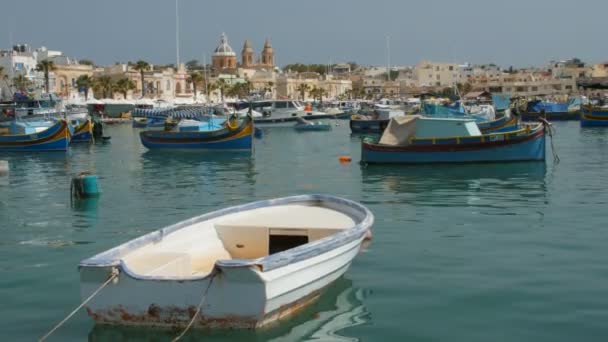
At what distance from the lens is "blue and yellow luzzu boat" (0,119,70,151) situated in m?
45.5

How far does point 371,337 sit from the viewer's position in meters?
9.55

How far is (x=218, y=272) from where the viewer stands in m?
8.74

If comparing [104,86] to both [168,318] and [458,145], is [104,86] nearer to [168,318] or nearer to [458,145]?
[458,145]

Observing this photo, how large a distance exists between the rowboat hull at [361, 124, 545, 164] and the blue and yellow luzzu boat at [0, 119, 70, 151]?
74.5 ft

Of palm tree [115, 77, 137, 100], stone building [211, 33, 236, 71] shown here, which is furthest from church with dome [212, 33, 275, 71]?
palm tree [115, 77, 137, 100]

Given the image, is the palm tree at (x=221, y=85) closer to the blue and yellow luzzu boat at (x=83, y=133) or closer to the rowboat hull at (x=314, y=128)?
the rowboat hull at (x=314, y=128)

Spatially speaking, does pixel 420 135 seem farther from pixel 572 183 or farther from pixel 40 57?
pixel 40 57

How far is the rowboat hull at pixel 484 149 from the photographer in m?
31.7

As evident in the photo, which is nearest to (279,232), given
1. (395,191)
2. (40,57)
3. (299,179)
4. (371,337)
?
(371,337)

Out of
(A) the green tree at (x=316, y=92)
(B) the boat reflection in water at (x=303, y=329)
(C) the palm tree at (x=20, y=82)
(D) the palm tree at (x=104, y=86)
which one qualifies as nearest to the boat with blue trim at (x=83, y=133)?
(C) the palm tree at (x=20, y=82)

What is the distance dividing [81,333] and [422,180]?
1892 centimetres

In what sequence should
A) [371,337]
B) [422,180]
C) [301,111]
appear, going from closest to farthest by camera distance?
[371,337] → [422,180] → [301,111]

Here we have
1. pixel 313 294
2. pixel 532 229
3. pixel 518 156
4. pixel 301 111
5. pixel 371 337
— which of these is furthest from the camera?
pixel 301 111

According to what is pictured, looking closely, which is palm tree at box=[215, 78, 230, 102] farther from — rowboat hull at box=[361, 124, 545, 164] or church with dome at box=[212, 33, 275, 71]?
rowboat hull at box=[361, 124, 545, 164]
